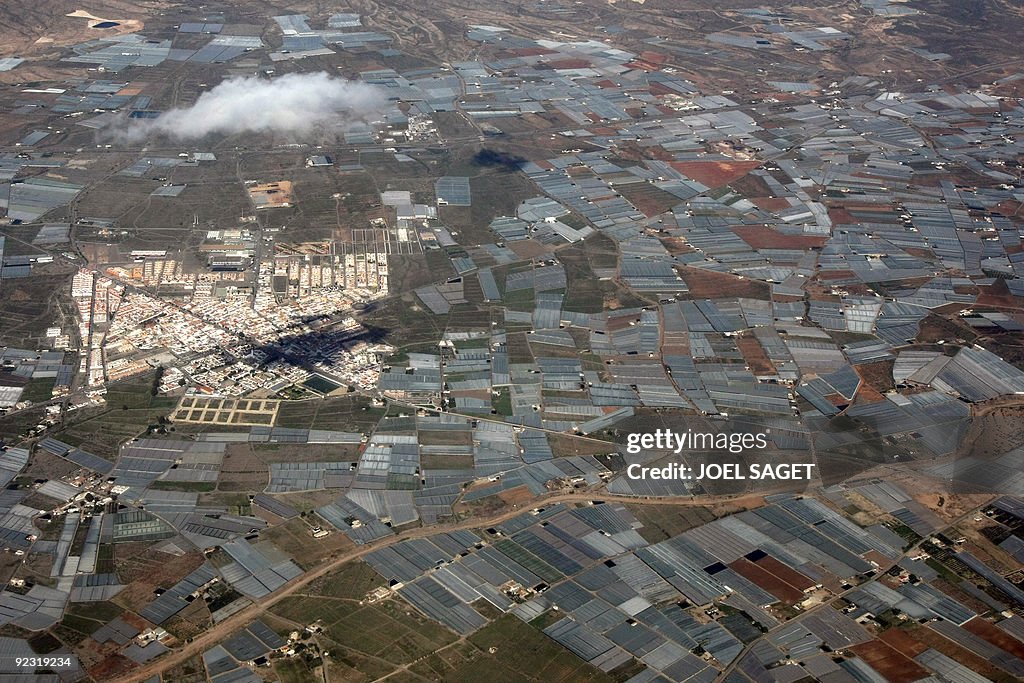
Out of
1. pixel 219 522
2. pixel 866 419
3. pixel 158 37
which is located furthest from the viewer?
pixel 158 37

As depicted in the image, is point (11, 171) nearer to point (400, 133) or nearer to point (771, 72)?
point (400, 133)

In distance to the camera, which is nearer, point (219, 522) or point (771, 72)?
point (219, 522)

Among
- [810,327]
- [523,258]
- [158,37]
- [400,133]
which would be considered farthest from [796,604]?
[158,37]

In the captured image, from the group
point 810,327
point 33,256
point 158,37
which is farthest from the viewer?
point 158,37

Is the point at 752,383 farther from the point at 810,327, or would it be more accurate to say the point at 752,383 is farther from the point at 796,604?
the point at 796,604

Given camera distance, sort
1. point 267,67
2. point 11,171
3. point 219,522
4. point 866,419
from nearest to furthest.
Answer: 1. point 219,522
2. point 866,419
3. point 11,171
4. point 267,67

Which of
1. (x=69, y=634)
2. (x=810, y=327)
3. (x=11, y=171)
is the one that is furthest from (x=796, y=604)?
(x=11, y=171)

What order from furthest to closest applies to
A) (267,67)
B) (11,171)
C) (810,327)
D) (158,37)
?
(158,37)
(267,67)
(11,171)
(810,327)

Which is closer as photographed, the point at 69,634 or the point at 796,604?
the point at 69,634
